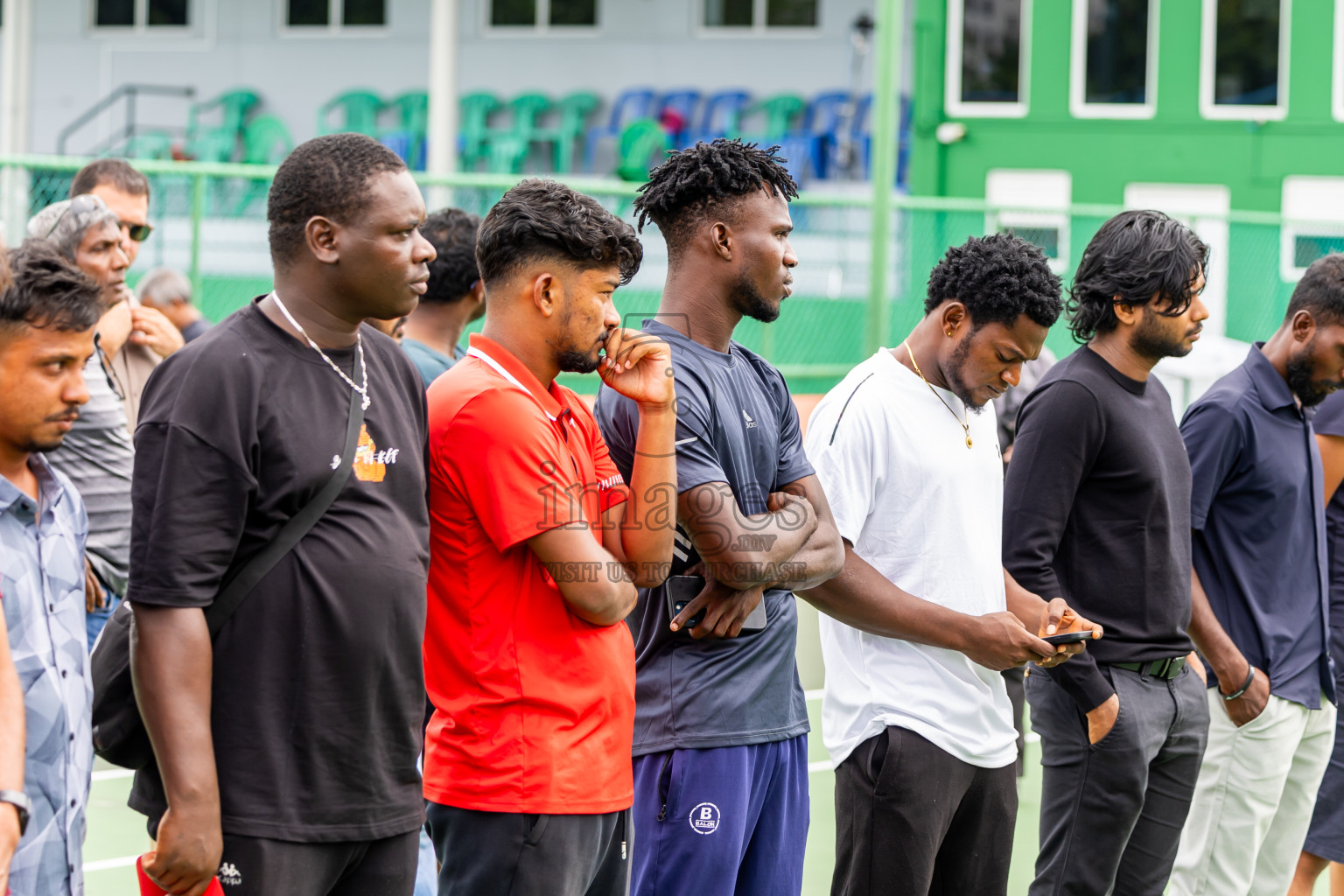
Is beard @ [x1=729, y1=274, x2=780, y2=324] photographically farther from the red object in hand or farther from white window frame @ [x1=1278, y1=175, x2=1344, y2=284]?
white window frame @ [x1=1278, y1=175, x2=1344, y2=284]

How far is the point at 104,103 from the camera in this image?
24.0 metres

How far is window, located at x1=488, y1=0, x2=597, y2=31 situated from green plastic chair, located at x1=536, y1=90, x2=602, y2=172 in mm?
1607

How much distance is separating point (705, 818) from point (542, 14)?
74.2 ft

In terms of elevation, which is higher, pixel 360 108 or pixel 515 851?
pixel 360 108

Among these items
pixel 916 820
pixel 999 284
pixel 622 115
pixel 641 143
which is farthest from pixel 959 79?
pixel 916 820

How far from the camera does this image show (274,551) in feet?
8.15

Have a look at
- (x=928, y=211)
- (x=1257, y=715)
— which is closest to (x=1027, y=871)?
(x=1257, y=715)

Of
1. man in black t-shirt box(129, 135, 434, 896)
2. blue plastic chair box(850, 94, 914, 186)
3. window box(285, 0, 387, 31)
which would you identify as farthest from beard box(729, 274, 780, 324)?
window box(285, 0, 387, 31)

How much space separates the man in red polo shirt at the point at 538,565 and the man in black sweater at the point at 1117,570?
1427mm

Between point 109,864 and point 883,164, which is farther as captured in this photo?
point 883,164

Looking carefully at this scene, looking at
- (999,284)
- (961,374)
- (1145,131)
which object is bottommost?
(961,374)

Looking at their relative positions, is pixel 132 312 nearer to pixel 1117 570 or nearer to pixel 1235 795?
pixel 1117 570

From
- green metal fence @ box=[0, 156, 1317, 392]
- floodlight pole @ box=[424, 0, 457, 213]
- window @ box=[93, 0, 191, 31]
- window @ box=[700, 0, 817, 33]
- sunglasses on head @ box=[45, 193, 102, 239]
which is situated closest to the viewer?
sunglasses on head @ box=[45, 193, 102, 239]

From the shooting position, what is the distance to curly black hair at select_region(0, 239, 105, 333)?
2475mm
